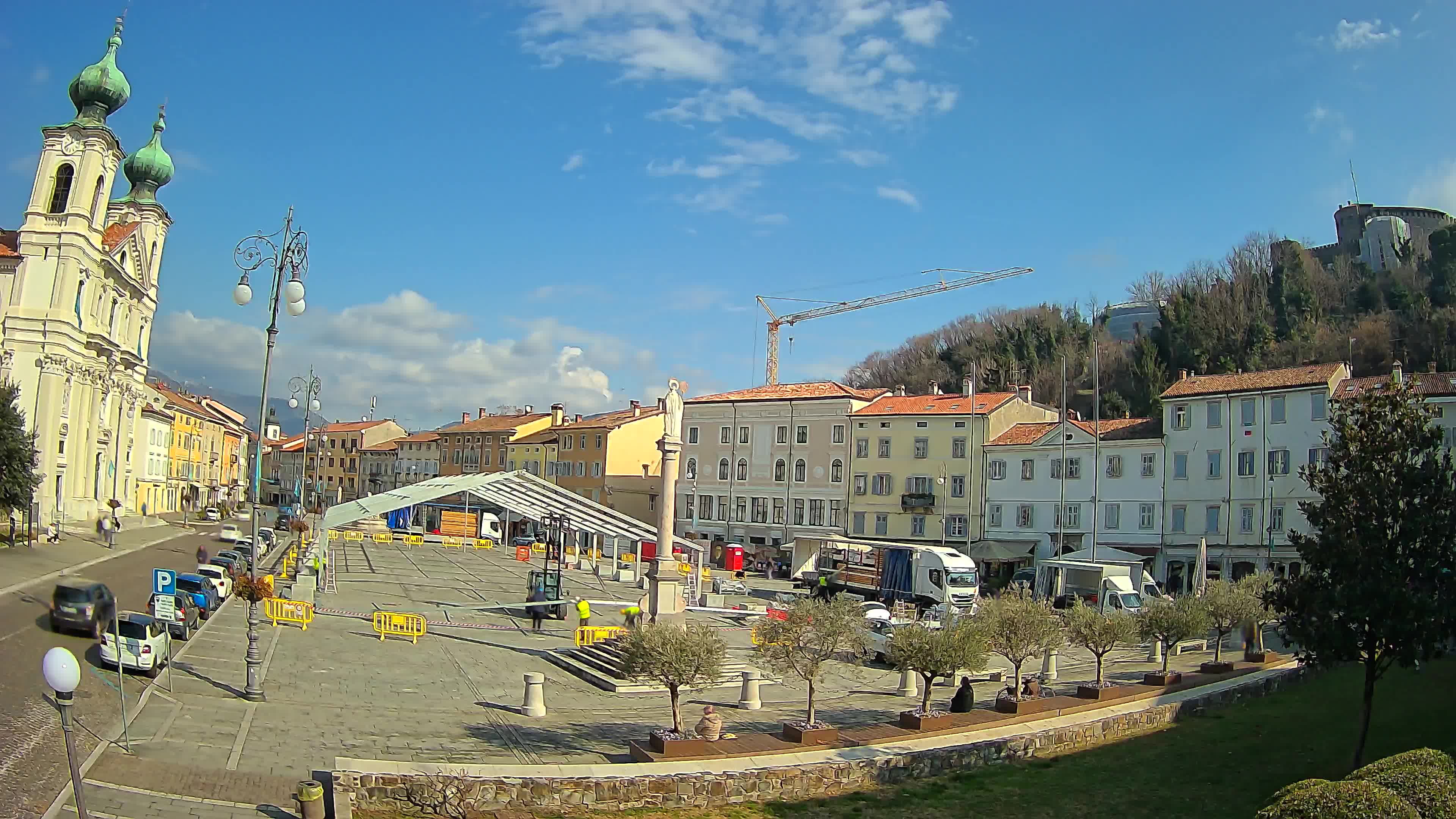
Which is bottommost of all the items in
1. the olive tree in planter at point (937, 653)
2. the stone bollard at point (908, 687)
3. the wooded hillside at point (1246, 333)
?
the stone bollard at point (908, 687)

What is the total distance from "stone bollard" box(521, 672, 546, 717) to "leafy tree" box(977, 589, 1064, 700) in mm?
8785

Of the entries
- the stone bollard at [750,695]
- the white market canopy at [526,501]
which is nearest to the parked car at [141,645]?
the stone bollard at [750,695]

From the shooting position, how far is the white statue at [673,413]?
26.3 meters

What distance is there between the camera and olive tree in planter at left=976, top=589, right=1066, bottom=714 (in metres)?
18.7

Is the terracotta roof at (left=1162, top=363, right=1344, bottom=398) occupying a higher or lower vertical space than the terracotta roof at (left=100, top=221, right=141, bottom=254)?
lower

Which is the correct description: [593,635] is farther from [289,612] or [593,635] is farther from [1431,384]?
[1431,384]

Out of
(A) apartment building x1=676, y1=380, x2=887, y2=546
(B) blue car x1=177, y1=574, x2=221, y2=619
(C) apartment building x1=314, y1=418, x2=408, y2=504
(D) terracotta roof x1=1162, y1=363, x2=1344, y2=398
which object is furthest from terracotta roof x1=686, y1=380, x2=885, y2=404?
(C) apartment building x1=314, y1=418, x2=408, y2=504

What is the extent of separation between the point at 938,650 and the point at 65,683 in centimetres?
1311

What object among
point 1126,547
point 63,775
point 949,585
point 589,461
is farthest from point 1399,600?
point 589,461

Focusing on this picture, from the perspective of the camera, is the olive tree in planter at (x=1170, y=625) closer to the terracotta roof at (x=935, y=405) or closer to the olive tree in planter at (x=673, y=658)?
the olive tree in planter at (x=673, y=658)

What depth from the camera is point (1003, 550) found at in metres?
53.6

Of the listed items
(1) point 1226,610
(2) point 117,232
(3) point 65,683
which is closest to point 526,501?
(1) point 1226,610

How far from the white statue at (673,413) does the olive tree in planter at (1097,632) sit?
35.1 ft

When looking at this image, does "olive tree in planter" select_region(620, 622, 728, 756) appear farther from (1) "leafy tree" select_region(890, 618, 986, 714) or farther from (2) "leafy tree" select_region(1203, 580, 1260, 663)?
(2) "leafy tree" select_region(1203, 580, 1260, 663)
